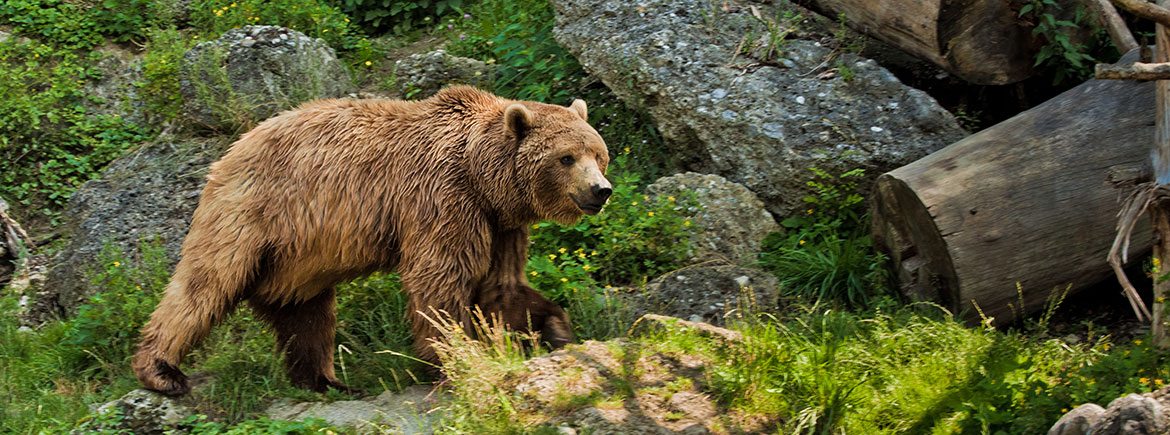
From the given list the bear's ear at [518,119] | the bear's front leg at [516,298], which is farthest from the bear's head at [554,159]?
the bear's front leg at [516,298]

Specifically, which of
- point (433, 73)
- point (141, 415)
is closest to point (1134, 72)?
point (141, 415)

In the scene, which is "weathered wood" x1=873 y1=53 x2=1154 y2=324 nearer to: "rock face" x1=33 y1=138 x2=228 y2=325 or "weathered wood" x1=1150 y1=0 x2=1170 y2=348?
"weathered wood" x1=1150 y1=0 x2=1170 y2=348

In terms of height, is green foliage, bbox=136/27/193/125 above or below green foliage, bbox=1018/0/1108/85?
below

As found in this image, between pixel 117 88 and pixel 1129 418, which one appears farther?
pixel 117 88

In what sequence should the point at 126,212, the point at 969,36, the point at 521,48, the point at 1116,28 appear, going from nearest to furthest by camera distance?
the point at 1116,28
the point at 969,36
the point at 126,212
the point at 521,48

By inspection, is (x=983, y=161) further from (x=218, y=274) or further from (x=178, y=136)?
(x=178, y=136)

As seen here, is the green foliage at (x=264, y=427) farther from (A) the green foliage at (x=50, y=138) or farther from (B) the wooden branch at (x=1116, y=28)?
(B) the wooden branch at (x=1116, y=28)

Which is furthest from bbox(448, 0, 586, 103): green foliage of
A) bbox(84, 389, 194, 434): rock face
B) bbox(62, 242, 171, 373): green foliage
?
bbox(84, 389, 194, 434): rock face

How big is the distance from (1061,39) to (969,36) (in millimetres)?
520

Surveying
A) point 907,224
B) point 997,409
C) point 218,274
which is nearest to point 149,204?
point 218,274

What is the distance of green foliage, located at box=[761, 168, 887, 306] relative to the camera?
7.48 metres

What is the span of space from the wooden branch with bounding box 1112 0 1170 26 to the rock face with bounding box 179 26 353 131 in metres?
5.54

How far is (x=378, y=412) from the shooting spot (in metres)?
6.25

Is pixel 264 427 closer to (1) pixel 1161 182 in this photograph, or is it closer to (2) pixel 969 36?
Answer: (1) pixel 1161 182
